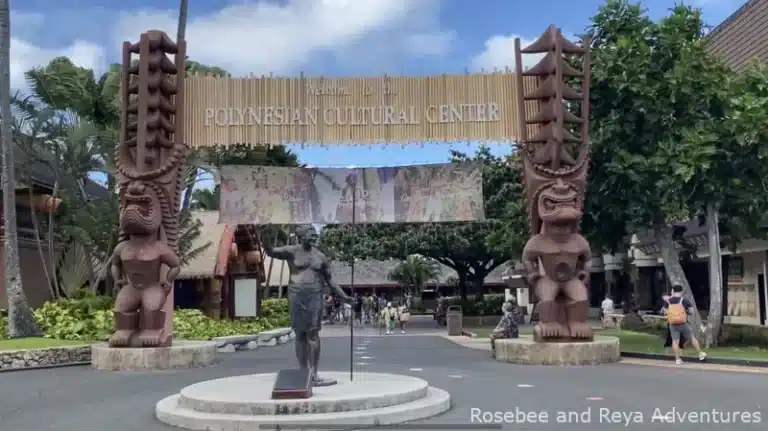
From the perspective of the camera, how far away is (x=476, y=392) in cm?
1199

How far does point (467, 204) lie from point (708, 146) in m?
5.36

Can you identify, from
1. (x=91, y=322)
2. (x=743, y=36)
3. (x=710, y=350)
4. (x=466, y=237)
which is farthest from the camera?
(x=466, y=237)

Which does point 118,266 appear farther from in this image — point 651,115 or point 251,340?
point 651,115

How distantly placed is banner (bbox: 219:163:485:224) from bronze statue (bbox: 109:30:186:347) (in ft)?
6.78

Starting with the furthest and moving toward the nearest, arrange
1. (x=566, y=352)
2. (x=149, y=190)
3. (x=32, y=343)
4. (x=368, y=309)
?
(x=368, y=309) → (x=32, y=343) → (x=149, y=190) → (x=566, y=352)

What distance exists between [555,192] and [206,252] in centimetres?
1798

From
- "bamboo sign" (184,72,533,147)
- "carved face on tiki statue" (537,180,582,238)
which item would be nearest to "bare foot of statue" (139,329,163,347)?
"bamboo sign" (184,72,533,147)

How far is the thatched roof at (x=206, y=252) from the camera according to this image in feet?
98.9

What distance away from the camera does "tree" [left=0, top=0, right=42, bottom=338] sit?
756 inches

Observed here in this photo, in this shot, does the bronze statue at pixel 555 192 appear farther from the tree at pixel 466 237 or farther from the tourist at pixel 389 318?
the tourist at pixel 389 318

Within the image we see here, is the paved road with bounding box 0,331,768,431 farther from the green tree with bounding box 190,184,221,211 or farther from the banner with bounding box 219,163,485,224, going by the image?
the green tree with bounding box 190,184,221,211

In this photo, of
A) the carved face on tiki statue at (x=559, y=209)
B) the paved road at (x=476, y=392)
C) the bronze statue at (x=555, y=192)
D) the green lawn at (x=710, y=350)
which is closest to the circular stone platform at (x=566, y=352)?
the bronze statue at (x=555, y=192)

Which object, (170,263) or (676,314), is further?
(170,263)

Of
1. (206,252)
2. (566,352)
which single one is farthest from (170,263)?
(206,252)
